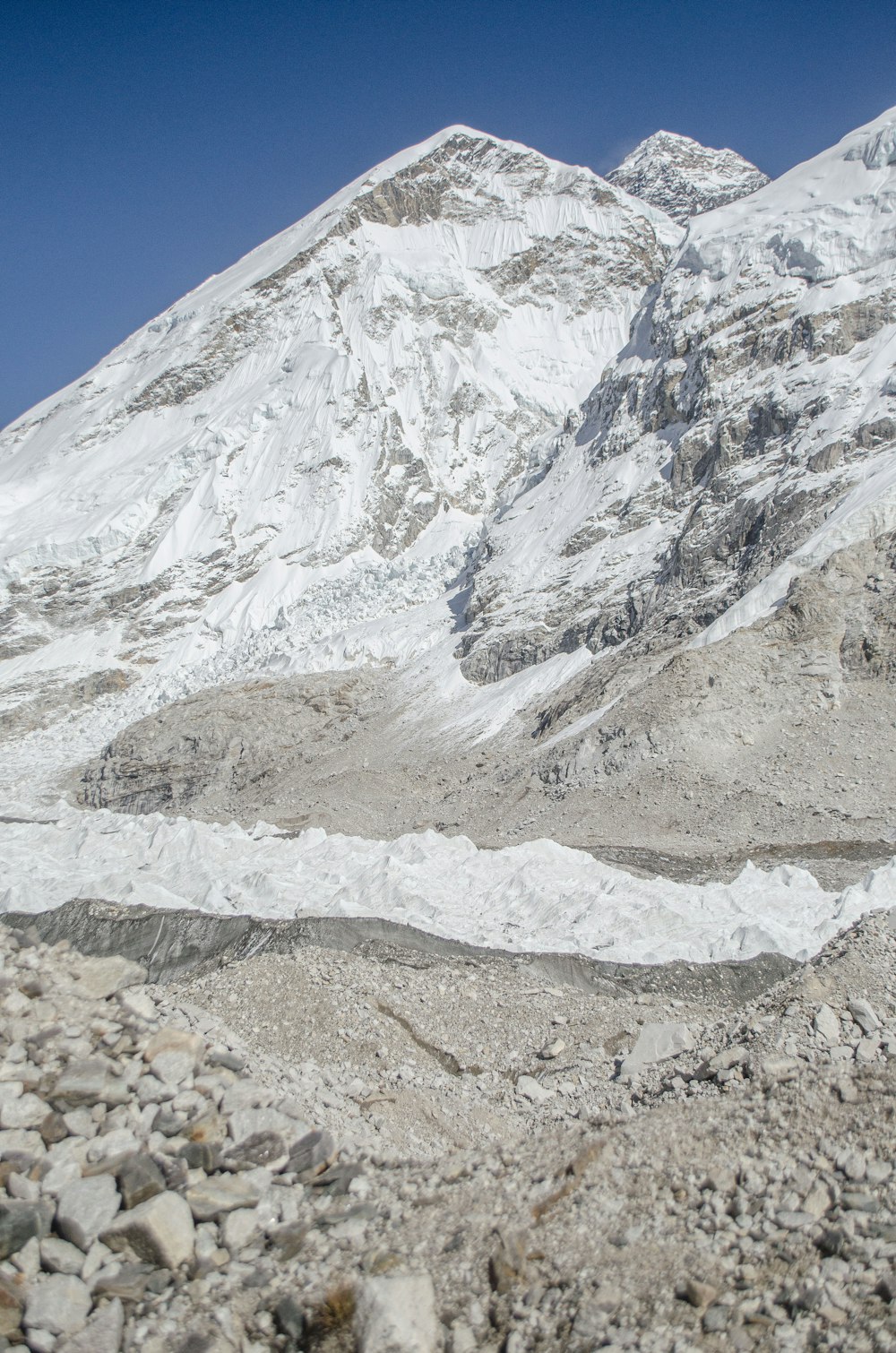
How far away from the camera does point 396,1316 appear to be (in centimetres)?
398

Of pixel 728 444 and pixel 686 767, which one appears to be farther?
pixel 728 444

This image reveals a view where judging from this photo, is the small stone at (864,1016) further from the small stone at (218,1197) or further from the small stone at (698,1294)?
the small stone at (218,1197)

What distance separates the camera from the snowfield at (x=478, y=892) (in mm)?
11047

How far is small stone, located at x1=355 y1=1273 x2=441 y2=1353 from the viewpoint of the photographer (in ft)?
12.9

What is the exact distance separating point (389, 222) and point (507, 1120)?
121 metres

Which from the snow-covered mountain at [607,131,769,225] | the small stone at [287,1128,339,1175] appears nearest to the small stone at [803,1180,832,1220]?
the small stone at [287,1128,339,1175]

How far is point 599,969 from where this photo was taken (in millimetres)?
A: 10422

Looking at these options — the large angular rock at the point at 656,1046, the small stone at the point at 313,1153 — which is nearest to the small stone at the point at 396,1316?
the small stone at the point at 313,1153

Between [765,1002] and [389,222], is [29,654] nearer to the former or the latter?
[389,222]

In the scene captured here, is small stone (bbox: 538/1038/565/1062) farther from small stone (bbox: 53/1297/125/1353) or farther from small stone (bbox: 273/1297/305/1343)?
small stone (bbox: 53/1297/125/1353)

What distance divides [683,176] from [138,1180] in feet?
634

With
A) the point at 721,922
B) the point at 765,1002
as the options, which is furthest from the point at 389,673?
the point at 765,1002

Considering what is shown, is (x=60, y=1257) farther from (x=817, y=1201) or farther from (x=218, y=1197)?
(x=817, y=1201)

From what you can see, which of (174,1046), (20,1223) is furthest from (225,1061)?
(20,1223)
